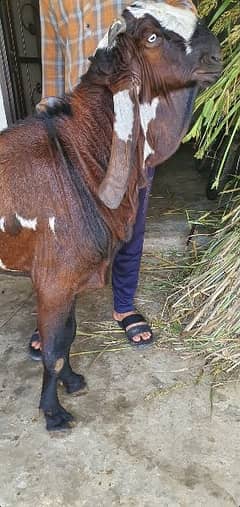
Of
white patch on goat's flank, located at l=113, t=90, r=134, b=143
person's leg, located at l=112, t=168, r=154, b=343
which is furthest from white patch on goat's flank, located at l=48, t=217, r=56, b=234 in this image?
person's leg, located at l=112, t=168, r=154, b=343

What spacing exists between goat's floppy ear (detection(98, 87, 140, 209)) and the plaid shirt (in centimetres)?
52

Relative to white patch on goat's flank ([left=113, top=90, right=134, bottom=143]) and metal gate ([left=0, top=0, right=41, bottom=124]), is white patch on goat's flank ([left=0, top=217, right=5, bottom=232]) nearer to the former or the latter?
white patch on goat's flank ([left=113, top=90, right=134, bottom=143])

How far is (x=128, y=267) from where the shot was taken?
2324 millimetres

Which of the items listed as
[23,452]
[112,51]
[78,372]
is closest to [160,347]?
[78,372]

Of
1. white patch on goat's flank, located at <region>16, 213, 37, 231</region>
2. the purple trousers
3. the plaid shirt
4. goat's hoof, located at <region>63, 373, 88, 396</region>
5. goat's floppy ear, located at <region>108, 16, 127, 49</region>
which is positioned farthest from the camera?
the purple trousers

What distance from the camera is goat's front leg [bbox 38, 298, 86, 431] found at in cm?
171

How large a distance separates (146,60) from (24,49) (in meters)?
3.68

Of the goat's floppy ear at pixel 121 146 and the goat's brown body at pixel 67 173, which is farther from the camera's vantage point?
the goat's brown body at pixel 67 173

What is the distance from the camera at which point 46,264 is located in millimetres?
1633

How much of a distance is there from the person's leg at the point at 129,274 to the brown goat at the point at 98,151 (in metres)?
0.52

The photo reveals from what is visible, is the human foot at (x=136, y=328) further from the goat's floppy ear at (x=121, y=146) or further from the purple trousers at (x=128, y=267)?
the goat's floppy ear at (x=121, y=146)

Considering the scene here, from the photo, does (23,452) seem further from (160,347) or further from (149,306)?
(149,306)

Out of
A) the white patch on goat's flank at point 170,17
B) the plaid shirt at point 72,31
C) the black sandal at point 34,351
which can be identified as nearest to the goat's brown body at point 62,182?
the white patch on goat's flank at point 170,17

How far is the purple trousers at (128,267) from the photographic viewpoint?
2219 mm
